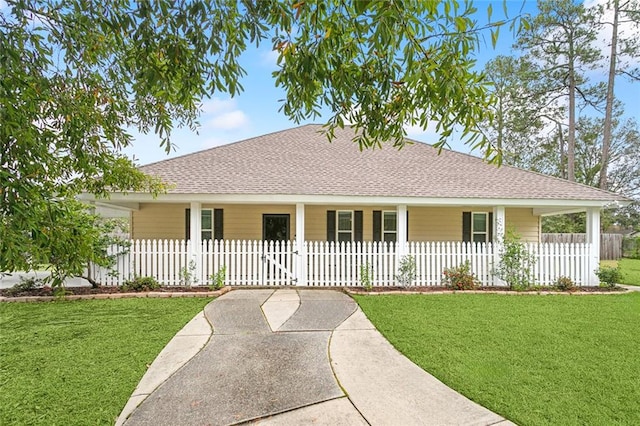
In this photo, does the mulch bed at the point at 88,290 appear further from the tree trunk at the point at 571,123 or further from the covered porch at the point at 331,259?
the tree trunk at the point at 571,123

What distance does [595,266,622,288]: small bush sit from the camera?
923cm

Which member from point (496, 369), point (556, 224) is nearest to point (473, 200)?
point (496, 369)

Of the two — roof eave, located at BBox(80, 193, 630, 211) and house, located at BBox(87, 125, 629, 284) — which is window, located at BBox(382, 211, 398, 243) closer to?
house, located at BBox(87, 125, 629, 284)

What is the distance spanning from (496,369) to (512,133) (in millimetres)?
27521

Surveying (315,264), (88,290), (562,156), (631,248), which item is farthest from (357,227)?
(562,156)

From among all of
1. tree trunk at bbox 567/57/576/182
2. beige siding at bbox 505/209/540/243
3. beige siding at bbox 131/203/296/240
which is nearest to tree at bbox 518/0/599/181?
tree trunk at bbox 567/57/576/182

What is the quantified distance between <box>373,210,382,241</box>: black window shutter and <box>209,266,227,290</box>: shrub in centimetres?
541

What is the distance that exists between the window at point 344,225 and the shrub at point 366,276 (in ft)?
9.72

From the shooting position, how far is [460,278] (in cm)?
902

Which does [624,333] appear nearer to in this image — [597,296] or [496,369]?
[496,369]

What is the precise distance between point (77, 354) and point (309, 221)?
26.9 ft

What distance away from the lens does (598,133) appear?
27.9 m

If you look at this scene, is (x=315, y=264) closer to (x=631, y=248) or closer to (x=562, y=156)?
(x=631, y=248)

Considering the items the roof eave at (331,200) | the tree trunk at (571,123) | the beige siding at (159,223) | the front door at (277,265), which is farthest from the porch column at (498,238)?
the tree trunk at (571,123)
